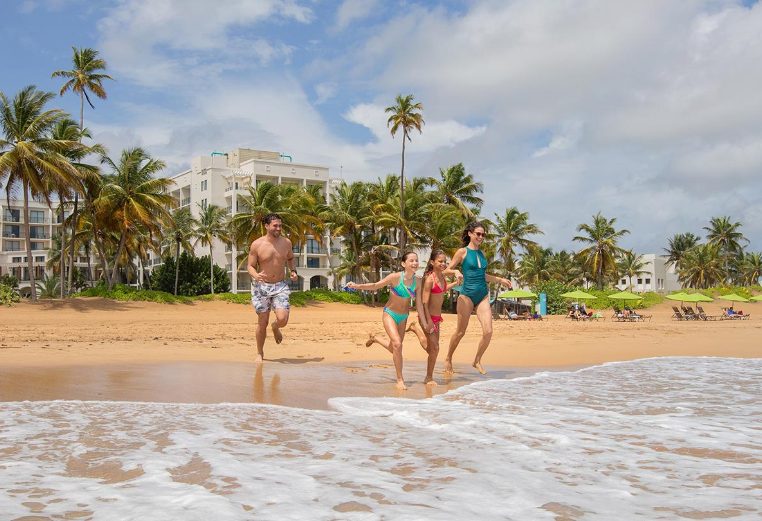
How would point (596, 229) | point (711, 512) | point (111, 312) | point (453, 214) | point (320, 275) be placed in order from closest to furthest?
1. point (711, 512)
2. point (111, 312)
3. point (453, 214)
4. point (596, 229)
5. point (320, 275)

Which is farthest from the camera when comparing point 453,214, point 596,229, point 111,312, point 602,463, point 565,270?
point 565,270

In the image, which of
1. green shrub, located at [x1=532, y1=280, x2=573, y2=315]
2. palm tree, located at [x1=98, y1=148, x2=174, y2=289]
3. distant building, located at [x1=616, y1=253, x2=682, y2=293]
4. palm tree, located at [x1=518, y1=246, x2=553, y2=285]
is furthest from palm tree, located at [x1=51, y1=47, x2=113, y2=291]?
distant building, located at [x1=616, y1=253, x2=682, y2=293]

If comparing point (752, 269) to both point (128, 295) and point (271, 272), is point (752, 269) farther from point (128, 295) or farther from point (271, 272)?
point (271, 272)

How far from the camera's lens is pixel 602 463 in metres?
4.04

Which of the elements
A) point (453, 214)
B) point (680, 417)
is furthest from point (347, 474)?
Result: point (453, 214)

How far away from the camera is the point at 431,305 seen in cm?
764

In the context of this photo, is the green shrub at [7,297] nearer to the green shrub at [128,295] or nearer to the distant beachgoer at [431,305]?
the green shrub at [128,295]

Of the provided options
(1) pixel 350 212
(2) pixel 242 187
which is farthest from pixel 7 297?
(2) pixel 242 187

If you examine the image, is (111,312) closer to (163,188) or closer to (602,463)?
(163,188)

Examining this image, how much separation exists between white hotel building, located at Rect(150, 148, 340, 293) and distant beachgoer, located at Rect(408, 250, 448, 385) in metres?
57.3

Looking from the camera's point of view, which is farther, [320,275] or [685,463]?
[320,275]

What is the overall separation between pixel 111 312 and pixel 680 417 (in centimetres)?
2485

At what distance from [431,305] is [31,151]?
2529 centimetres

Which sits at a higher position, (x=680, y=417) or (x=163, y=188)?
(x=163, y=188)
